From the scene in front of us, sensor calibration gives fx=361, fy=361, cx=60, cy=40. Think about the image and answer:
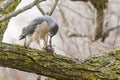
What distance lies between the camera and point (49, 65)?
179 cm

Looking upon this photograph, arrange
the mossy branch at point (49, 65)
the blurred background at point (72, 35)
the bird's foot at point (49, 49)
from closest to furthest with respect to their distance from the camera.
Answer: the mossy branch at point (49, 65) < the bird's foot at point (49, 49) < the blurred background at point (72, 35)

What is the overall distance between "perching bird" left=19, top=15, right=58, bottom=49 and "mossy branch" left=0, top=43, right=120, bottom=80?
0.30 ft

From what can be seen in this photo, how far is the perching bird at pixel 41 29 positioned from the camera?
5.91 feet

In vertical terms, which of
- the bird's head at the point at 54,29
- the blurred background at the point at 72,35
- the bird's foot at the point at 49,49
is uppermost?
the bird's head at the point at 54,29

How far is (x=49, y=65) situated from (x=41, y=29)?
189 millimetres

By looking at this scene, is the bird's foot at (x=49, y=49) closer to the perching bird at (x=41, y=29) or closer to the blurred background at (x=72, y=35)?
the perching bird at (x=41, y=29)

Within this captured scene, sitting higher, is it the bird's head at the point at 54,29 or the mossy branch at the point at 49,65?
the bird's head at the point at 54,29

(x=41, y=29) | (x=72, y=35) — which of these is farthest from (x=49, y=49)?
(x=72, y=35)

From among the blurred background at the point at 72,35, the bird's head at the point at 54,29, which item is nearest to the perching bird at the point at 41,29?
the bird's head at the point at 54,29

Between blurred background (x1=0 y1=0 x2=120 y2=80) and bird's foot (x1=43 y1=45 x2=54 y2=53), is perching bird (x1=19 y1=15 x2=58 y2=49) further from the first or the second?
blurred background (x1=0 y1=0 x2=120 y2=80)

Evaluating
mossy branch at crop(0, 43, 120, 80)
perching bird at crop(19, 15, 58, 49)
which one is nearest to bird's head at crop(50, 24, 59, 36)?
perching bird at crop(19, 15, 58, 49)

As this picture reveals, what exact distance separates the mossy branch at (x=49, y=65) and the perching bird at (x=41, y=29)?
3.6 inches

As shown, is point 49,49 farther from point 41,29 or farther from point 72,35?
point 72,35

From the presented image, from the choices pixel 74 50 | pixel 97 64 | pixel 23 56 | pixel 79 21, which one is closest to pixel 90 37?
pixel 74 50
